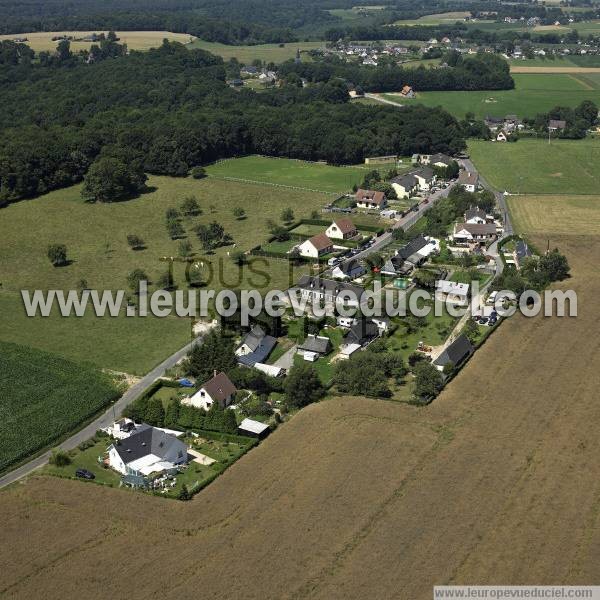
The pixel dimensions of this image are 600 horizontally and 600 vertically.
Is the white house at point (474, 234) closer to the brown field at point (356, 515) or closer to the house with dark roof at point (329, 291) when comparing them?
the house with dark roof at point (329, 291)

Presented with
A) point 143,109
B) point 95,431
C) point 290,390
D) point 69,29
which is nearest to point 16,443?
point 95,431

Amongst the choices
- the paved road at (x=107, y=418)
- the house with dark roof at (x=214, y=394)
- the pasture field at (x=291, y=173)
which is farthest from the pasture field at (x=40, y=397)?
the pasture field at (x=291, y=173)

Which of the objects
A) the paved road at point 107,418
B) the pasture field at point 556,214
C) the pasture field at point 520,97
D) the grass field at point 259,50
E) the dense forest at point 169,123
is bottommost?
the pasture field at point 556,214

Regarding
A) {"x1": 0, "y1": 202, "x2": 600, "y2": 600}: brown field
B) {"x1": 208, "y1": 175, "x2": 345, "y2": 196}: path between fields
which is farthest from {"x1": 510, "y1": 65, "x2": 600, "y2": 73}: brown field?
{"x1": 0, "y1": 202, "x2": 600, "y2": 600}: brown field

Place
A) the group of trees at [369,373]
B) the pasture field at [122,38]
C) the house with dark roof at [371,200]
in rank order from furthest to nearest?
the pasture field at [122,38], the house with dark roof at [371,200], the group of trees at [369,373]

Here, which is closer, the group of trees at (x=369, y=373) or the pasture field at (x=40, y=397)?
the pasture field at (x=40, y=397)

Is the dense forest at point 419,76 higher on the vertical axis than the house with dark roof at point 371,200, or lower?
higher

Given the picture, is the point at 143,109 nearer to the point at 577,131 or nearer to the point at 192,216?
the point at 192,216

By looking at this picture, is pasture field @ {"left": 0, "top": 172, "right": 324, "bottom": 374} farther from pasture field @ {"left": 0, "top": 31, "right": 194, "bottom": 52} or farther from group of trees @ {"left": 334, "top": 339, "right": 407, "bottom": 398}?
pasture field @ {"left": 0, "top": 31, "right": 194, "bottom": 52}
